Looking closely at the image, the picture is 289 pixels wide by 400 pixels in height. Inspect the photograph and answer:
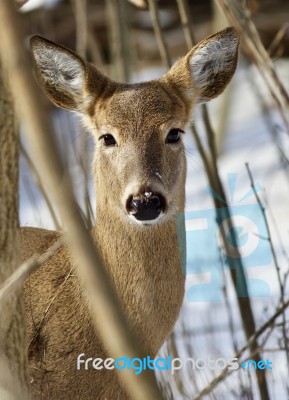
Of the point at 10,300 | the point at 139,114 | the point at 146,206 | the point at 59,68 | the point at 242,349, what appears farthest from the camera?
the point at 242,349

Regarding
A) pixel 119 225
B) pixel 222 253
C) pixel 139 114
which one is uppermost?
pixel 139 114

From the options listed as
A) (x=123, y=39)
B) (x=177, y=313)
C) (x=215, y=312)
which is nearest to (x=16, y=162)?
(x=177, y=313)

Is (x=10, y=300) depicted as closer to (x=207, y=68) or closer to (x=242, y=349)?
(x=242, y=349)

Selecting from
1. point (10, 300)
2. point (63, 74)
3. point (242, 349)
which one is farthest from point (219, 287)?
point (10, 300)

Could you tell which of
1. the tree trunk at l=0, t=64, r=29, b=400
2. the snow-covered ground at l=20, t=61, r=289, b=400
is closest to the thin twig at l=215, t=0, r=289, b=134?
the snow-covered ground at l=20, t=61, r=289, b=400

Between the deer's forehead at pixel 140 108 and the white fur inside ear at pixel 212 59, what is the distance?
230 millimetres

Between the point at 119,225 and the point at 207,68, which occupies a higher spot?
the point at 207,68

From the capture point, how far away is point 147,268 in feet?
10.2

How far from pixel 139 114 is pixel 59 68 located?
0.39 meters

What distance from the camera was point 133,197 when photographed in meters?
2.85

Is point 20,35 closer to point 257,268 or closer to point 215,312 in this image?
point 257,268

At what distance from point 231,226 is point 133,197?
123cm

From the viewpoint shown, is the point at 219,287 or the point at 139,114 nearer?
the point at 139,114

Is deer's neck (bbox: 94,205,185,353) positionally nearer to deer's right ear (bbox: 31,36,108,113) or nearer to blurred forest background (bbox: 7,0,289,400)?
blurred forest background (bbox: 7,0,289,400)
